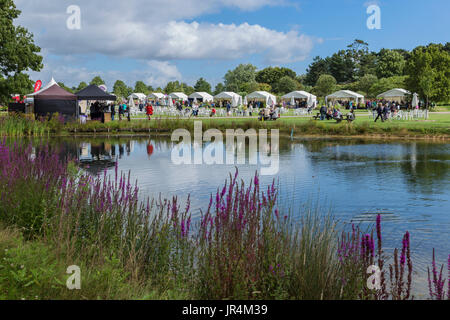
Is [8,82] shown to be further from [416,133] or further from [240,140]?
[416,133]

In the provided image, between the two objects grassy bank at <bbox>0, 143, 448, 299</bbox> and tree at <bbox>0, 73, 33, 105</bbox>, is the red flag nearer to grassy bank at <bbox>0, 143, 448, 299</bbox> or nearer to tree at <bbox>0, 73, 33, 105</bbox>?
tree at <bbox>0, 73, 33, 105</bbox>

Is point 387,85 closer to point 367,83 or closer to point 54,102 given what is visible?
point 367,83

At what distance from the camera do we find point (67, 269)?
4.30m

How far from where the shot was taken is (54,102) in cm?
3178

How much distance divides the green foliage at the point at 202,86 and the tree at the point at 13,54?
60.7 m

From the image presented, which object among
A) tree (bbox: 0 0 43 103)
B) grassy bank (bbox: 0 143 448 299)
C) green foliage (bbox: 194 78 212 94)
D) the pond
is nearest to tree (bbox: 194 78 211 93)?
green foliage (bbox: 194 78 212 94)

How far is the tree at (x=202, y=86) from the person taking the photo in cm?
9750

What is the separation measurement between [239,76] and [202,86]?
28.5 feet

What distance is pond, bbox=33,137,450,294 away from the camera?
9.02 m

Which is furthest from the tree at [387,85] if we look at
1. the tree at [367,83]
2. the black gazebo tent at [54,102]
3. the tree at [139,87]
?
the black gazebo tent at [54,102]

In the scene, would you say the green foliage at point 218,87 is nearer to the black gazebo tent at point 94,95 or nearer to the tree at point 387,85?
the tree at point 387,85

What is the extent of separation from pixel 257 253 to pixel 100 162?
47.8 ft

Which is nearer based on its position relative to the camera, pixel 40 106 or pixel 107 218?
pixel 107 218
